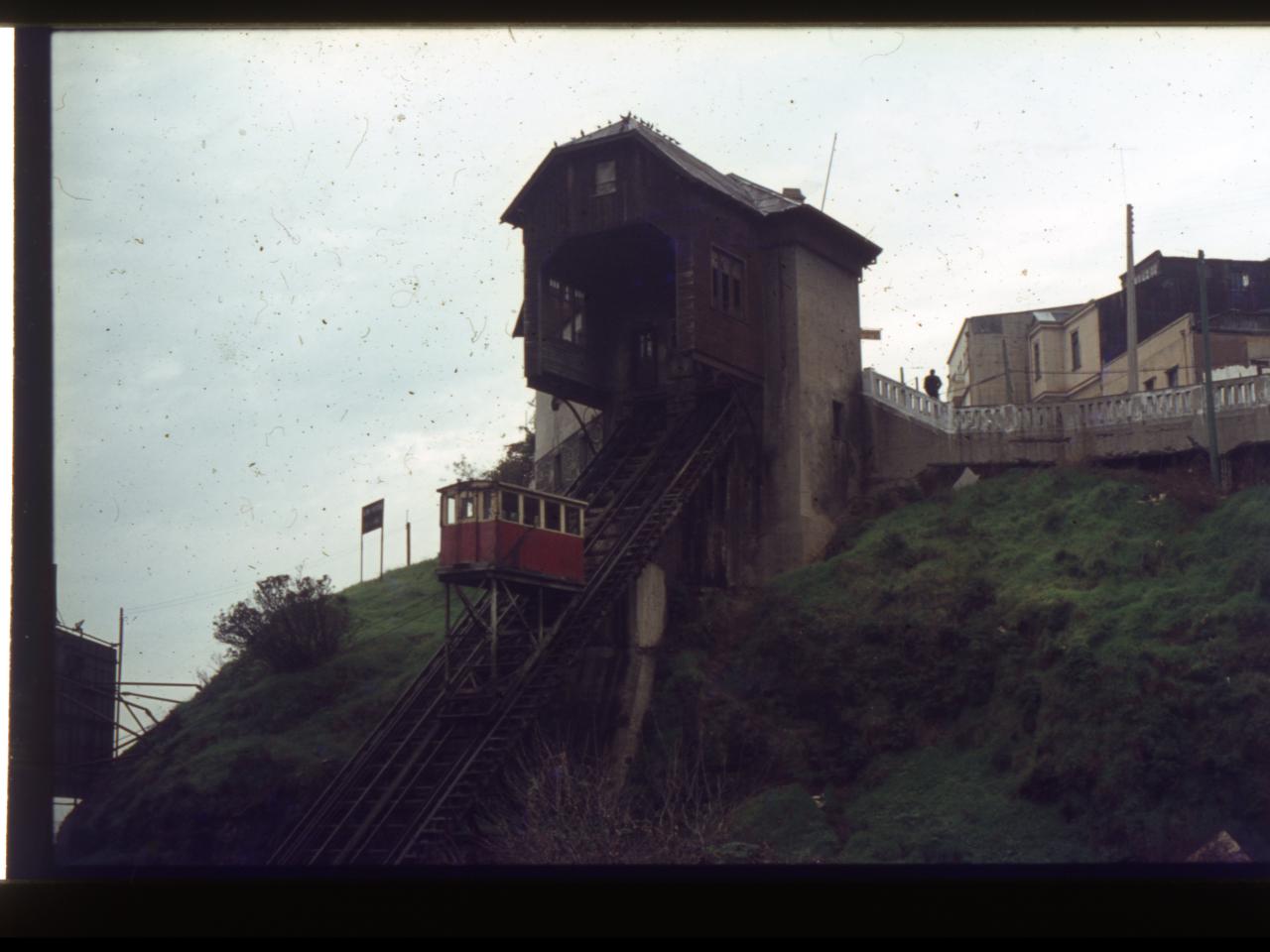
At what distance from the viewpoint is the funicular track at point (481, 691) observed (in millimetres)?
27984

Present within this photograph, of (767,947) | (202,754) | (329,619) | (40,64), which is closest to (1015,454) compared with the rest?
(329,619)

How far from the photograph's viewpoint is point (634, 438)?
37.6 meters

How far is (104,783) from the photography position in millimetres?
32469

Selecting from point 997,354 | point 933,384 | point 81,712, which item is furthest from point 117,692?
point 997,354

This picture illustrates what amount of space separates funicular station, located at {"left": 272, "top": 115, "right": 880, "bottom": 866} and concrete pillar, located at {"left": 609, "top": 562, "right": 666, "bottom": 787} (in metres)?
0.06

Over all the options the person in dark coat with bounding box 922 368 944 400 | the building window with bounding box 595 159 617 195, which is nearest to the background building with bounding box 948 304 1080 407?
the person in dark coat with bounding box 922 368 944 400

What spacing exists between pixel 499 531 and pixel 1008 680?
410 inches

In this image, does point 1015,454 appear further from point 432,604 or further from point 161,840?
point 161,840

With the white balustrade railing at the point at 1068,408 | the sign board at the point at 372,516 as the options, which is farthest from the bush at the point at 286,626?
the white balustrade railing at the point at 1068,408

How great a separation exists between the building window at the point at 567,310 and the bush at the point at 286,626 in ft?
26.4

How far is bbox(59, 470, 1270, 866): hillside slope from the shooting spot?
2759cm

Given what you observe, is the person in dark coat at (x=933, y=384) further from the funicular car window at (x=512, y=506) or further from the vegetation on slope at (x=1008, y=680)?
the funicular car window at (x=512, y=506)

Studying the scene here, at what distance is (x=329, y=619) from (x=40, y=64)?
55.9 feet

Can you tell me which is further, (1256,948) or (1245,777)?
(1245,777)
